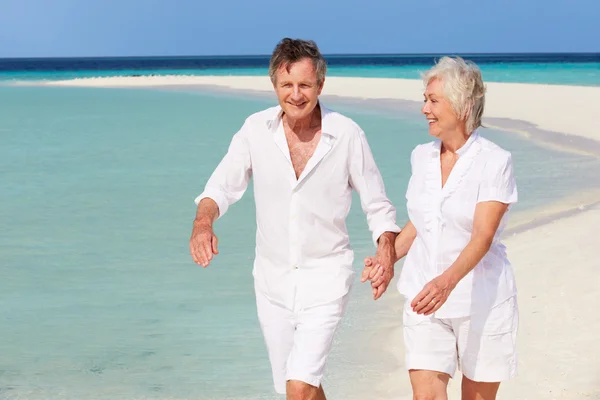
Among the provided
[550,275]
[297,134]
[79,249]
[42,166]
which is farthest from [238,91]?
[297,134]

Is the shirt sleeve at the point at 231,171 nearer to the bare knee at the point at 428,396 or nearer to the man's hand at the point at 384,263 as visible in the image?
the man's hand at the point at 384,263

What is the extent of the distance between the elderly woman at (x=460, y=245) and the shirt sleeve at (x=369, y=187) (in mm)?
268

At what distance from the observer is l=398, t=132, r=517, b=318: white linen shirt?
11.5ft

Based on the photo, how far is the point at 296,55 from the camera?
12.4ft

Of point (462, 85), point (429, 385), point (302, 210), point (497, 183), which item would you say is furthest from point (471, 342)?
point (462, 85)

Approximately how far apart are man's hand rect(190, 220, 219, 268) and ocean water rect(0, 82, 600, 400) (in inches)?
86.6

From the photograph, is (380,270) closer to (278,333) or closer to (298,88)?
(278,333)

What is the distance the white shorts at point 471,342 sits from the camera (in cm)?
354

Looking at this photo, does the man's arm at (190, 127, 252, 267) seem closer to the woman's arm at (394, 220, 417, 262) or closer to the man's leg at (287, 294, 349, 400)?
the man's leg at (287, 294, 349, 400)

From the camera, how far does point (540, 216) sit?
10.6 metres

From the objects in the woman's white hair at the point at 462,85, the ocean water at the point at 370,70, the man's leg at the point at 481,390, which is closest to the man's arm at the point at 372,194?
the woman's white hair at the point at 462,85

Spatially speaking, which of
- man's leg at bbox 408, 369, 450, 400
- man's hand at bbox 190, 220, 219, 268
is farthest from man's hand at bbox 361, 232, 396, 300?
man's hand at bbox 190, 220, 219, 268

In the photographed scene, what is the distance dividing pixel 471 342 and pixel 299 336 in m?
0.67

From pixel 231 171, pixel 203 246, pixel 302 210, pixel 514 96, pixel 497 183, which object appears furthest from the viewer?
pixel 514 96
